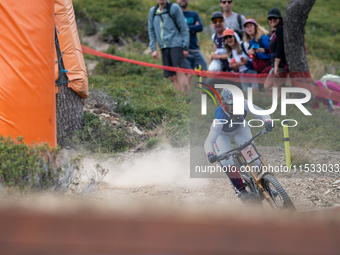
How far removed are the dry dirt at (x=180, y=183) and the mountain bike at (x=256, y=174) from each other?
1.49ft

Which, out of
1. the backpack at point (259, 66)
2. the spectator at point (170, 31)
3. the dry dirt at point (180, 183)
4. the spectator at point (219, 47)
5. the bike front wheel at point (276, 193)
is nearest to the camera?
the bike front wheel at point (276, 193)

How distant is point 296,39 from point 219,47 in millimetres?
1656

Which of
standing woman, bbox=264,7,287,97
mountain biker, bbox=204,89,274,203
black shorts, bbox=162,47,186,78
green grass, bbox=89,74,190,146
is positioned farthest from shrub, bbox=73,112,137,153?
standing woman, bbox=264,7,287,97

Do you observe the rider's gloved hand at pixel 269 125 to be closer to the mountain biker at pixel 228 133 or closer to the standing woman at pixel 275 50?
the mountain biker at pixel 228 133

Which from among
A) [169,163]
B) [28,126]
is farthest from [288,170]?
[28,126]

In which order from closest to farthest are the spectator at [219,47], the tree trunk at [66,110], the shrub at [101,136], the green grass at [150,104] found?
the tree trunk at [66,110], the shrub at [101,136], the green grass at [150,104], the spectator at [219,47]

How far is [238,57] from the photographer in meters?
8.89

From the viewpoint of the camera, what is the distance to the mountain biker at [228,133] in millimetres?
4598

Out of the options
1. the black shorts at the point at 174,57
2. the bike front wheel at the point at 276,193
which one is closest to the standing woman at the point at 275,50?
the black shorts at the point at 174,57

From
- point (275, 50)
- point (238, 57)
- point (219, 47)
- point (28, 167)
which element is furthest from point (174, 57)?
point (28, 167)

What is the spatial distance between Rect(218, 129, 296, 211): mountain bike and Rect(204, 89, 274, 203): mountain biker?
88mm

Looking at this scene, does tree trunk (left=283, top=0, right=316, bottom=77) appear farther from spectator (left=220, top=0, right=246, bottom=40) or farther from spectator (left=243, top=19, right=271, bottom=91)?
spectator (left=220, top=0, right=246, bottom=40)

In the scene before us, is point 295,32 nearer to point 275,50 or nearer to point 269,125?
point 275,50

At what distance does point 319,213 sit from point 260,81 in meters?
7.40
